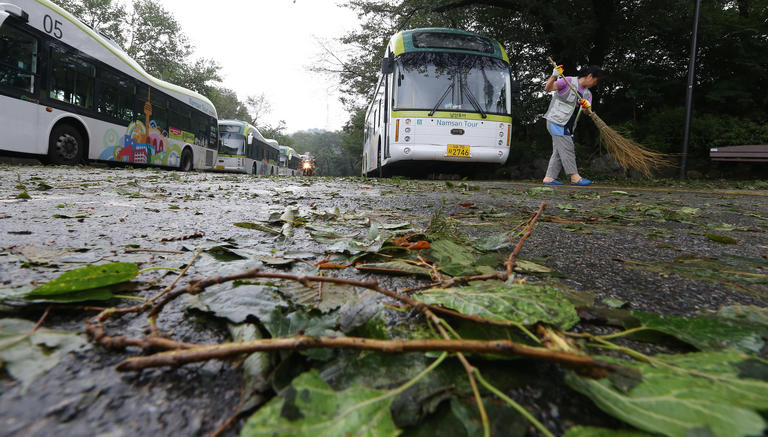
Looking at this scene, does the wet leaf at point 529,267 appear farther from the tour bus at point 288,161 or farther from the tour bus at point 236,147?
the tour bus at point 288,161

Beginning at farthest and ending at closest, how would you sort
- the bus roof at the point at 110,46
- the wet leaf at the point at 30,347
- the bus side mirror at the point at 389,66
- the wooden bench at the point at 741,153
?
the wooden bench at the point at 741,153, the bus side mirror at the point at 389,66, the bus roof at the point at 110,46, the wet leaf at the point at 30,347

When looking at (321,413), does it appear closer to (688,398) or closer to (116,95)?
(688,398)

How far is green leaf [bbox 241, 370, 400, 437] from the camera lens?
40cm

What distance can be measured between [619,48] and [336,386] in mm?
15690

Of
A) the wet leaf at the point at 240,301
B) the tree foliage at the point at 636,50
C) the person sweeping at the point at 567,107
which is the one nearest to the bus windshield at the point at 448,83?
the person sweeping at the point at 567,107

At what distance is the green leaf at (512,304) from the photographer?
63 centimetres

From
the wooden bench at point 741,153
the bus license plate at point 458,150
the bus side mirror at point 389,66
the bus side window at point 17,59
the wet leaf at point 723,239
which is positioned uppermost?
the bus side mirror at point 389,66

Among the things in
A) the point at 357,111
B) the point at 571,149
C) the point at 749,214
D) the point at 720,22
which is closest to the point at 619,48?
the point at 720,22

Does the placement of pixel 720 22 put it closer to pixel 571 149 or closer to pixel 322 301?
pixel 571 149

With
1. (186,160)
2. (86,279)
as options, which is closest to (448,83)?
(86,279)

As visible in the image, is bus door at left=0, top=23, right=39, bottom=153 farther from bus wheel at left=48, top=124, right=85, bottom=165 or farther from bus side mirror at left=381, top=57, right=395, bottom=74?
bus side mirror at left=381, top=57, right=395, bottom=74

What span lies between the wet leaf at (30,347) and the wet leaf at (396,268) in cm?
65

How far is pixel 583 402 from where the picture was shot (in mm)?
472

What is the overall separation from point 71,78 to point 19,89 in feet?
4.68
